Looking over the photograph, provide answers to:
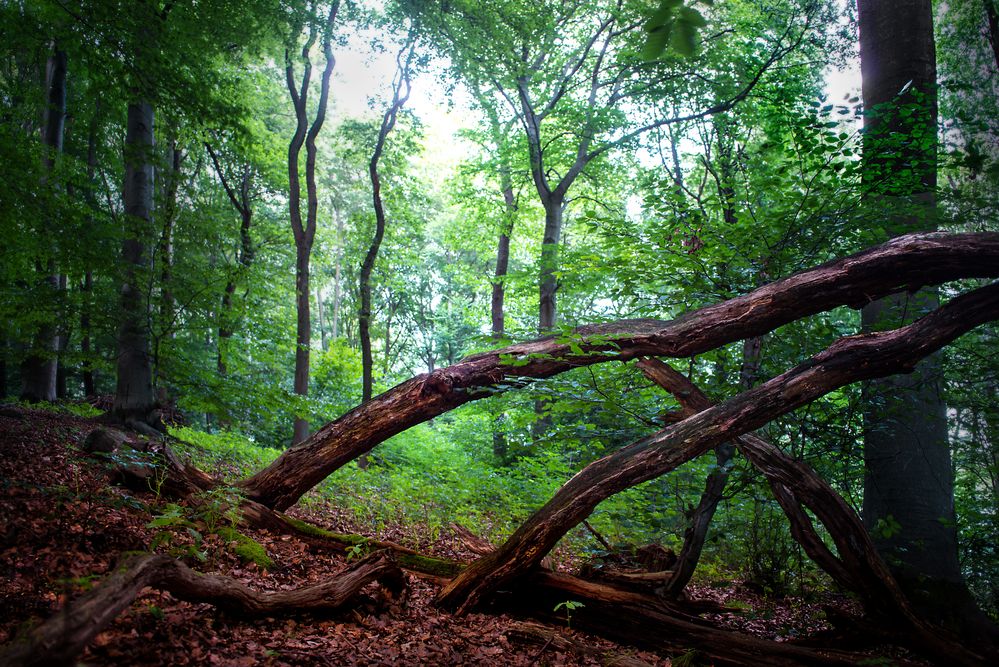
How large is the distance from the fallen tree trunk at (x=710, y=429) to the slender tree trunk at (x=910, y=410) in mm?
480

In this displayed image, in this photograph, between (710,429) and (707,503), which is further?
(707,503)

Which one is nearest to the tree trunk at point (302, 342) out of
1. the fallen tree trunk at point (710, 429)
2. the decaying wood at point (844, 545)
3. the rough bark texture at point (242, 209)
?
the rough bark texture at point (242, 209)

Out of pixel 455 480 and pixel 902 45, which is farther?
pixel 455 480

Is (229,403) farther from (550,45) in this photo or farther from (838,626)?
(550,45)

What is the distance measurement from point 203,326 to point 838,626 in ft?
21.7

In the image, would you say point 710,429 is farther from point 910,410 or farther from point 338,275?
point 338,275

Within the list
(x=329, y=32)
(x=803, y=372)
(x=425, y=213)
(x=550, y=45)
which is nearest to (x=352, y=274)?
(x=425, y=213)

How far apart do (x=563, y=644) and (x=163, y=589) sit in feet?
8.40

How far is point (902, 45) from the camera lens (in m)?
5.45

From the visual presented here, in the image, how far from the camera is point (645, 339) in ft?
16.1

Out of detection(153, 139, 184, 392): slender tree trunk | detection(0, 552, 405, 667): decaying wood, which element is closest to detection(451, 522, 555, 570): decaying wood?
detection(0, 552, 405, 667): decaying wood

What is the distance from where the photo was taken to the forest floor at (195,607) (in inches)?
102

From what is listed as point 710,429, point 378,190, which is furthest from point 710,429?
point 378,190

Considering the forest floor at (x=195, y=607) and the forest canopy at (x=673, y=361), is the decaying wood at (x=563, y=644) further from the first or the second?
the forest canopy at (x=673, y=361)
